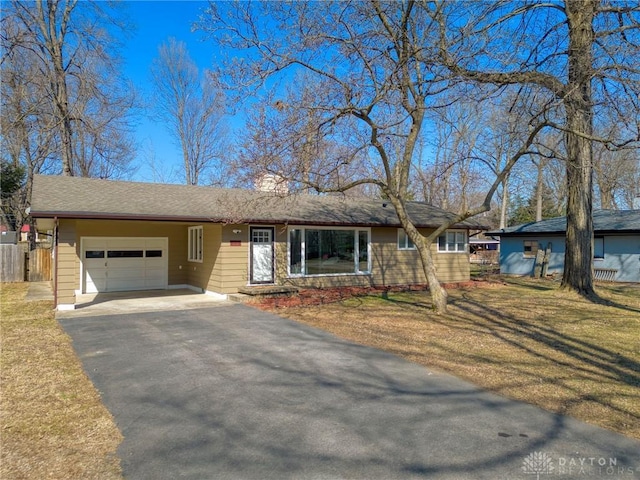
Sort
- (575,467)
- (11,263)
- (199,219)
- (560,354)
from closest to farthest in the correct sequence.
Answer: (575,467) → (560,354) → (199,219) → (11,263)

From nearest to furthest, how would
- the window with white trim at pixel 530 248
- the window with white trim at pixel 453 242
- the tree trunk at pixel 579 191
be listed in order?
the tree trunk at pixel 579 191, the window with white trim at pixel 453 242, the window with white trim at pixel 530 248

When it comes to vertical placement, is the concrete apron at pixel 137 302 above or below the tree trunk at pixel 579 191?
below

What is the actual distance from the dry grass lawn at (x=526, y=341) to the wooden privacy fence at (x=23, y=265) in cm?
1311

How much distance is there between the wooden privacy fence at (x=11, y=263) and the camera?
58.1 feet

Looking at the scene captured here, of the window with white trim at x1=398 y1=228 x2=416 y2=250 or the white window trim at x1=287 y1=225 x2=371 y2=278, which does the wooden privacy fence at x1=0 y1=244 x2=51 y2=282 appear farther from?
the window with white trim at x1=398 y1=228 x2=416 y2=250

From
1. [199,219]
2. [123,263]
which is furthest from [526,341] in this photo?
[123,263]

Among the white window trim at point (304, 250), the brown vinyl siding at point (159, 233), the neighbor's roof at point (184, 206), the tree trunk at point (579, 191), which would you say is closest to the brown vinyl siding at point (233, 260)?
the neighbor's roof at point (184, 206)

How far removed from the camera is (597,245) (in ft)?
67.8

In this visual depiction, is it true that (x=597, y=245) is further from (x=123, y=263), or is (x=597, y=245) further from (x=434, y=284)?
(x=123, y=263)

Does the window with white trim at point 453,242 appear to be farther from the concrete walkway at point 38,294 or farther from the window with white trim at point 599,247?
the concrete walkway at point 38,294

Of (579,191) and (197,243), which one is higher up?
(579,191)

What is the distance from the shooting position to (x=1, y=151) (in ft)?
77.2

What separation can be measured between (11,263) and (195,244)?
Result: 30.2 ft

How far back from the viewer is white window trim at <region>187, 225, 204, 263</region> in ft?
46.3
